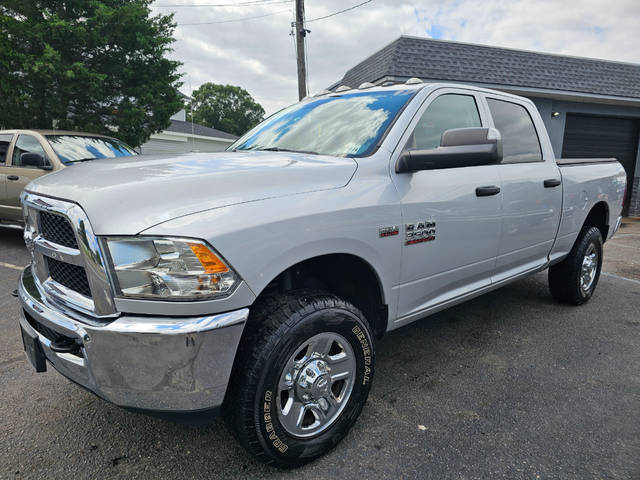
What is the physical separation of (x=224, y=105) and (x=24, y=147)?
60.2 meters

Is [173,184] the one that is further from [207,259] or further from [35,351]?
[35,351]

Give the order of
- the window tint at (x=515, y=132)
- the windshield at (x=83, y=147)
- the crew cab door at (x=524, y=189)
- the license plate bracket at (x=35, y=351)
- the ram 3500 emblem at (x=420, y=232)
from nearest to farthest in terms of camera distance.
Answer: the license plate bracket at (x=35, y=351), the ram 3500 emblem at (x=420, y=232), the crew cab door at (x=524, y=189), the window tint at (x=515, y=132), the windshield at (x=83, y=147)

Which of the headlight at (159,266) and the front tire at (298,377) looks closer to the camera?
the headlight at (159,266)

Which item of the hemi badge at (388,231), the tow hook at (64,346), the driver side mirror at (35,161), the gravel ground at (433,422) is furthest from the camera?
the driver side mirror at (35,161)

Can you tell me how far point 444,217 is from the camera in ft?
8.30

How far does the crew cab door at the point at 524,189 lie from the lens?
3121mm

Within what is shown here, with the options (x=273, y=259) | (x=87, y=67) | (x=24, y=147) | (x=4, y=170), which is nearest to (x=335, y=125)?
(x=273, y=259)

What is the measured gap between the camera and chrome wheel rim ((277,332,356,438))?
193 centimetres

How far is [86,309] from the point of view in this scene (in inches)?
66.9

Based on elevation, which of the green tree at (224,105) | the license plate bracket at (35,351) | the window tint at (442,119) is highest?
the green tree at (224,105)

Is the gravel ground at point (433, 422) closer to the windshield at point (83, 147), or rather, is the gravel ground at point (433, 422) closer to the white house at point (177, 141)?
the windshield at point (83, 147)

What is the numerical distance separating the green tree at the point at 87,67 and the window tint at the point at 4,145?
2840 millimetres

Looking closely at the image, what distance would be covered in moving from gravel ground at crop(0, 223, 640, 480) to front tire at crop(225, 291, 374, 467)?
16 centimetres

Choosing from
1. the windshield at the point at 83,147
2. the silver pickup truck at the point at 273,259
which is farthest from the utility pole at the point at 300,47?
the silver pickup truck at the point at 273,259
